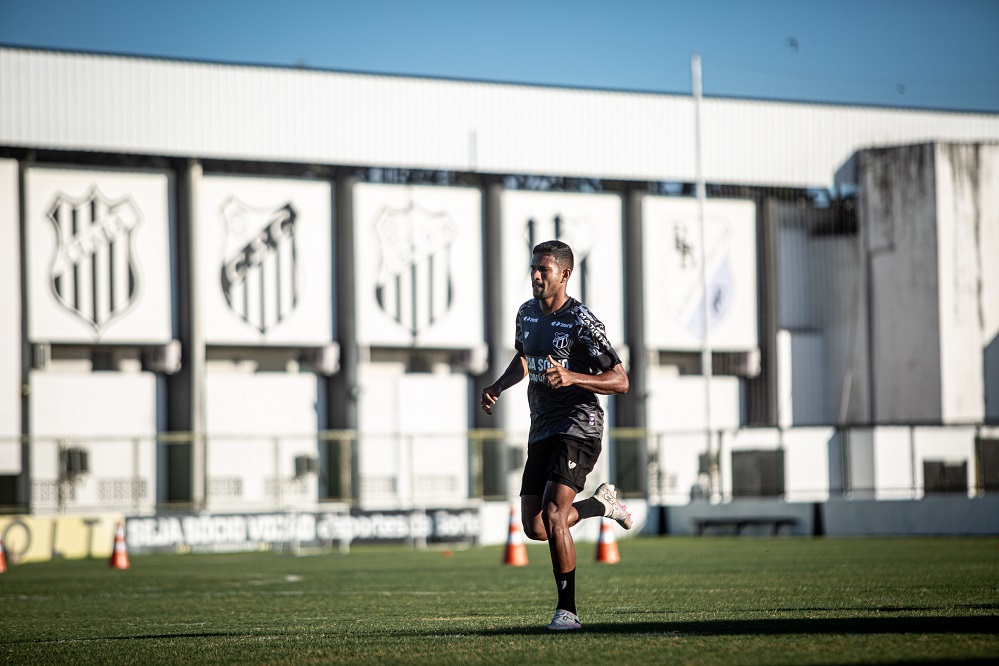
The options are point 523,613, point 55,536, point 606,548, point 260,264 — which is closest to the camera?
point 523,613

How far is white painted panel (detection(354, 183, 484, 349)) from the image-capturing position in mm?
41562

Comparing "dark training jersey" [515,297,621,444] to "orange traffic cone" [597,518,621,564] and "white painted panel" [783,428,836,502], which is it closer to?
"orange traffic cone" [597,518,621,564]

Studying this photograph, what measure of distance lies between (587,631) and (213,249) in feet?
107

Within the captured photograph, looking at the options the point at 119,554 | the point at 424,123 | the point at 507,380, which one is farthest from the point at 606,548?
the point at 424,123

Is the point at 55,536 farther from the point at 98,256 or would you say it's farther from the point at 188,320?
the point at 98,256

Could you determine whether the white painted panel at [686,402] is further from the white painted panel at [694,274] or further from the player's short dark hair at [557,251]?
the player's short dark hair at [557,251]

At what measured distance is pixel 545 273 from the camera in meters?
8.82

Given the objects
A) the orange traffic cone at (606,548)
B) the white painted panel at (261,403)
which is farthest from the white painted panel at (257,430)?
the orange traffic cone at (606,548)

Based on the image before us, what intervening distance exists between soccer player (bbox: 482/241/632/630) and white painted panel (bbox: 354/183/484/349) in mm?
32532

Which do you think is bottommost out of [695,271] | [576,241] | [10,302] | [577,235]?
[10,302]

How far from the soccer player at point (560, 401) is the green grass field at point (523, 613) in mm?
659

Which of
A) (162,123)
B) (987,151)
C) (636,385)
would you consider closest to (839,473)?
(636,385)

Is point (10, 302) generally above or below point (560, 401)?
above

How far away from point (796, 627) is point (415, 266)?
3436cm
